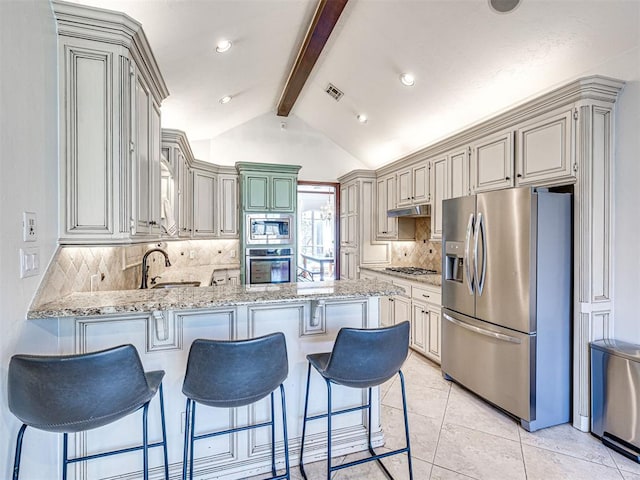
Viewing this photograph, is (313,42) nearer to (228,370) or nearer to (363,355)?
(363,355)

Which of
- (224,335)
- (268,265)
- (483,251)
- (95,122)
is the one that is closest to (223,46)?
(95,122)

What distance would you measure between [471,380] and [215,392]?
2.35m

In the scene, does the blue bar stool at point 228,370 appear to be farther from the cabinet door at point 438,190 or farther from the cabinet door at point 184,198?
the cabinet door at point 438,190

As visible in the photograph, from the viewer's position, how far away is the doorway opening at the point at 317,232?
19.0 ft

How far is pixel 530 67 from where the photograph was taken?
8.84ft

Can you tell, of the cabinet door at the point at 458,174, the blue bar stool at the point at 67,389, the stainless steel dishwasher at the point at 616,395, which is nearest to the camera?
the blue bar stool at the point at 67,389

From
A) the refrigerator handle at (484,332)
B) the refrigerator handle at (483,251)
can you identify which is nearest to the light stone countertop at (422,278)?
the refrigerator handle at (484,332)

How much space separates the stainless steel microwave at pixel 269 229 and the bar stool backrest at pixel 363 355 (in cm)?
346

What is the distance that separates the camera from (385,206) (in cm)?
490

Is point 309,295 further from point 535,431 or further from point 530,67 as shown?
point 530,67

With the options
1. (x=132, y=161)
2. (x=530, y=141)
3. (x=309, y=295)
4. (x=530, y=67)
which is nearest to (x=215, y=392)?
(x=309, y=295)

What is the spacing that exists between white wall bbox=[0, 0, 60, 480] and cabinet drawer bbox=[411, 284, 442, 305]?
3.11 metres

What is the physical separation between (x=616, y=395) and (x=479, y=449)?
3.20ft

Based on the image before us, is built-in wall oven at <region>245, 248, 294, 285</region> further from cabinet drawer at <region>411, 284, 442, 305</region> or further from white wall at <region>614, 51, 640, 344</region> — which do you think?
white wall at <region>614, 51, 640, 344</region>
